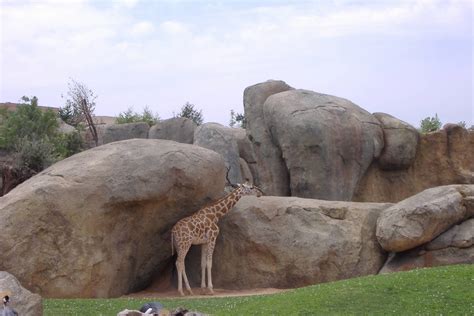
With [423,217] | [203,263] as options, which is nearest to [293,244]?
[203,263]

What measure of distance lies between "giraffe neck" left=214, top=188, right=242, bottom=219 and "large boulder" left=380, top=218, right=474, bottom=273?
11.8ft

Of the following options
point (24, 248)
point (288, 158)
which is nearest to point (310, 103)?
point (288, 158)

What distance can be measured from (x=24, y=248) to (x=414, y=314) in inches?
293

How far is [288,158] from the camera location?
77.0 feet

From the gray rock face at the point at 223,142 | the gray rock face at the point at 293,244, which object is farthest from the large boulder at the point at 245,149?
the gray rock face at the point at 293,244

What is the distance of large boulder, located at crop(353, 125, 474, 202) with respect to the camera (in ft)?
80.5

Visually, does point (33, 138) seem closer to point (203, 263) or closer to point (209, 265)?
point (203, 263)

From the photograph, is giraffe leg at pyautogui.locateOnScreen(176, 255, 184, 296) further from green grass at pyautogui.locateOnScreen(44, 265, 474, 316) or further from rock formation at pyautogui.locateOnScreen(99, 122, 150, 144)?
rock formation at pyautogui.locateOnScreen(99, 122, 150, 144)

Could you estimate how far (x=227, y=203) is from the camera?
18.8 m

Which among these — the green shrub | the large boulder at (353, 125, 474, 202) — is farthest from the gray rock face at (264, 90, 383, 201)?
the green shrub

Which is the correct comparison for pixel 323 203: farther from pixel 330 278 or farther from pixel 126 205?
pixel 126 205

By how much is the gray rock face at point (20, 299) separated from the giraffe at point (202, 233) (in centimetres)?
593

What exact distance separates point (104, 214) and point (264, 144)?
845 cm

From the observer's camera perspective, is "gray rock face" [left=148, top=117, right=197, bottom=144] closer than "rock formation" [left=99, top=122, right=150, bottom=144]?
Yes
